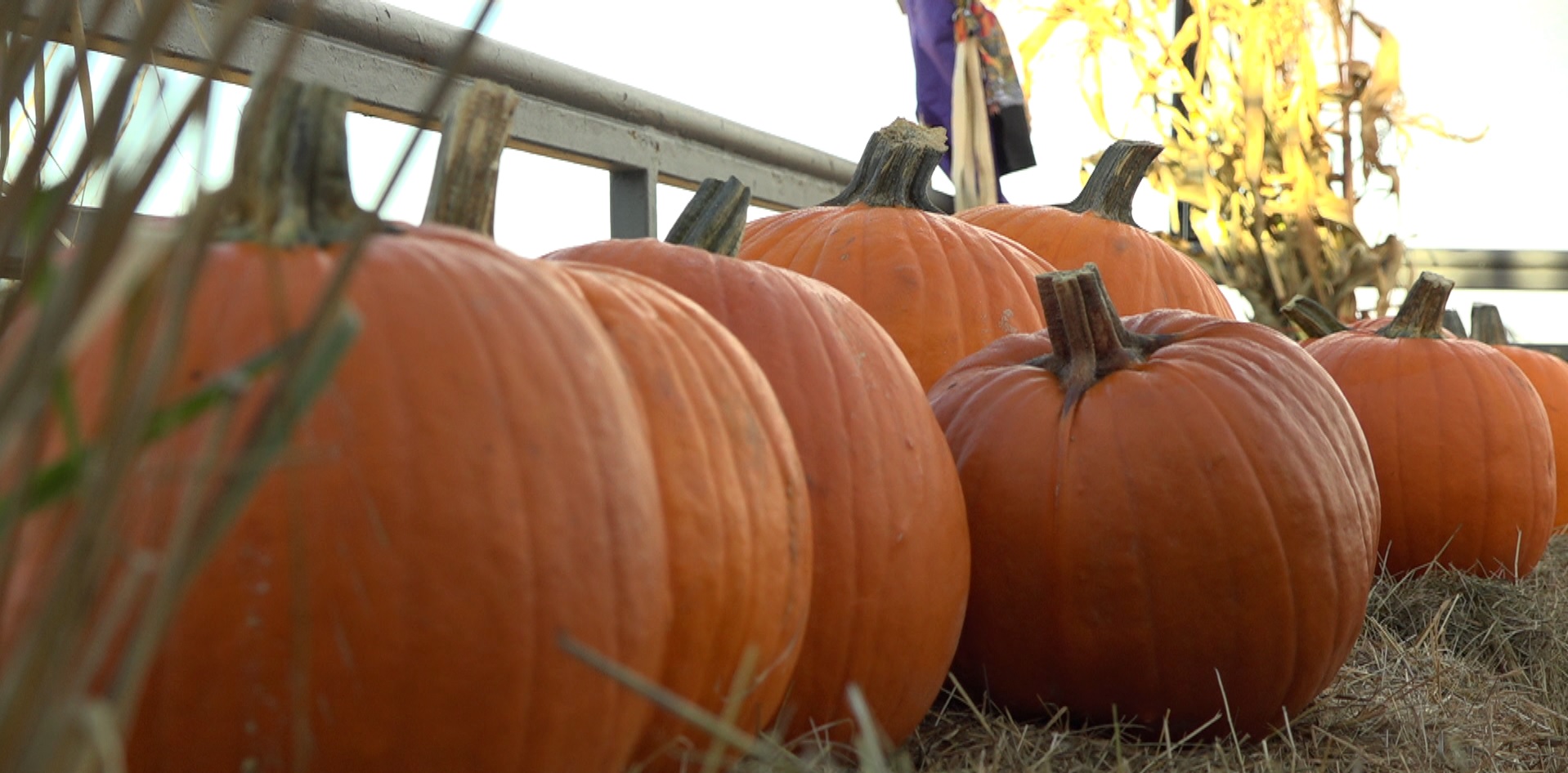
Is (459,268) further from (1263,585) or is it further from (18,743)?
(1263,585)

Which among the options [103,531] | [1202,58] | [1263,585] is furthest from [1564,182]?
[103,531]

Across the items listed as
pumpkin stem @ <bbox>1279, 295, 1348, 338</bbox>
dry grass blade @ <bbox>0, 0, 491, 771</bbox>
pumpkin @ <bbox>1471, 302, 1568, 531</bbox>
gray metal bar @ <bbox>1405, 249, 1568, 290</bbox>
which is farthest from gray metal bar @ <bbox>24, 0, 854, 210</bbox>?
gray metal bar @ <bbox>1405, 249, 1568, 290</bbox>

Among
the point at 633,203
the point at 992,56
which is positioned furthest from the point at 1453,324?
the point at 633,203

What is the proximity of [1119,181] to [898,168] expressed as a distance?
1.97 feet

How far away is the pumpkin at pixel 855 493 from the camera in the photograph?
47.6 inches

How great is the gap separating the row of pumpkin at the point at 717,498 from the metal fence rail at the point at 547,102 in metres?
0.53

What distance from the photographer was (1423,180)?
5.87 metres

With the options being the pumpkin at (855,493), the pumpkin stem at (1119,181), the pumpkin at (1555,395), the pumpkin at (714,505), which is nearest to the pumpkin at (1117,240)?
the pumpkin stem at (1119,181)

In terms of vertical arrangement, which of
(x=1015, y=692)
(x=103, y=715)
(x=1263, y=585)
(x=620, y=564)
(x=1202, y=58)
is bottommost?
(x=1015, y=692)

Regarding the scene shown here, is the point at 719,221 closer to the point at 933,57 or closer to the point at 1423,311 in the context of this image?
the point at 1423,311

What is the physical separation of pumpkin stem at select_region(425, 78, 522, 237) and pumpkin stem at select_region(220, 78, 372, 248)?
0.22 m

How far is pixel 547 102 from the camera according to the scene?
2.64 m

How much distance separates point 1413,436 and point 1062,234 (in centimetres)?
67

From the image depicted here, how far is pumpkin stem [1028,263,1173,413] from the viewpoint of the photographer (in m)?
1.48
